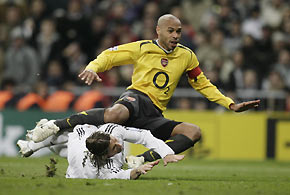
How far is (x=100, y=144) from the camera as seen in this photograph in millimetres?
7891

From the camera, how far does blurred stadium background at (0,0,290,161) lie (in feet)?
50.1

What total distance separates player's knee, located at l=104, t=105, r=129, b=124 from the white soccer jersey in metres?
0.20

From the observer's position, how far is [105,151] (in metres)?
7.98

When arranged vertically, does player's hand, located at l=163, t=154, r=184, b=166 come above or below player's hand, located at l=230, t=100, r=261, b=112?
below

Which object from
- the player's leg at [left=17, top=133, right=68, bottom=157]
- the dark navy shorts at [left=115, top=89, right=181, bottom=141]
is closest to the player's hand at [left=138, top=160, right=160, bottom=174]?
the dark navy shorts at [left=115, top=89, right=181, bottom=141]

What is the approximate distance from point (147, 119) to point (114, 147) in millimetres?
1323

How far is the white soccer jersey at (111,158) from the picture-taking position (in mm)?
8102

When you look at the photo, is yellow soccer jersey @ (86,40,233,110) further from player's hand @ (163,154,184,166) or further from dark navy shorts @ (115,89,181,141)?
player's hand @ (163,154,184,166)

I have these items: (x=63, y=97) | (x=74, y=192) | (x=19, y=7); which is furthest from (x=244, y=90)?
(x=74, y=192)

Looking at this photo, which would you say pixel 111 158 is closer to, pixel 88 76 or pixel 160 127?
pixel 88 76

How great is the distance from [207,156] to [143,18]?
4.20 meters

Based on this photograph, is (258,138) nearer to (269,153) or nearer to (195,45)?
(269,153)

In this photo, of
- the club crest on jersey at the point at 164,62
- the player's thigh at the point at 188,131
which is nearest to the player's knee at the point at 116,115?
the player's thigh at the point at 188,131

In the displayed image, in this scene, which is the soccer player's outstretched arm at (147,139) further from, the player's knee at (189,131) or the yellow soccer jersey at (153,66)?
the yellow soccer jersey at (153,66)
